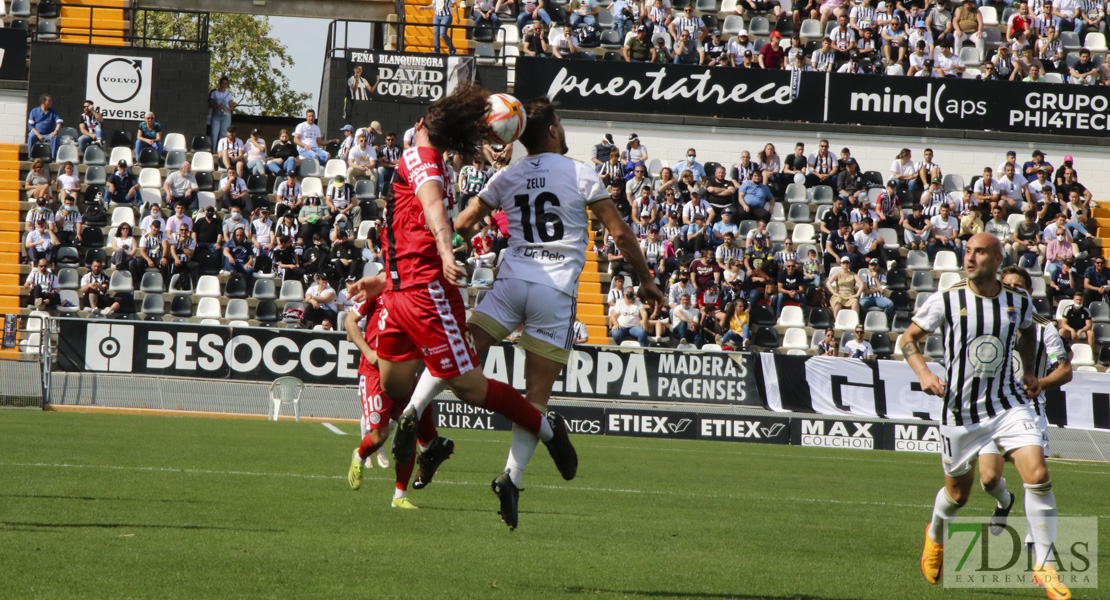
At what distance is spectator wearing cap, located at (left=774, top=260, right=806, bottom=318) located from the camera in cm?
2370

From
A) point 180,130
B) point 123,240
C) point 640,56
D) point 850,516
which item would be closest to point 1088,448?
point 850,516

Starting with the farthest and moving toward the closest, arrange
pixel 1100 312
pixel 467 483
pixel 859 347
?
pixel 1100 312, pixel 859 347, pixel 467 483

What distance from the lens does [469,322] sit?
22.4 feet

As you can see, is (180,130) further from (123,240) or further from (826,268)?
(826,268)

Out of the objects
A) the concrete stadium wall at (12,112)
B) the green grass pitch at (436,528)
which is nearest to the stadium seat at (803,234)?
the green grass pitch at (436,528)

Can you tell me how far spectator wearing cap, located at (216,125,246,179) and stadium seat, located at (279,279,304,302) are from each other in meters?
3.55

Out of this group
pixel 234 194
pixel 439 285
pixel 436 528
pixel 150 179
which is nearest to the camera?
pixel 439 285

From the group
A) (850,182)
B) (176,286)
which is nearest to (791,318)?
(850,182)

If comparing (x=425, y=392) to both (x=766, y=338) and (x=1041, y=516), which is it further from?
(x=766, y=338)

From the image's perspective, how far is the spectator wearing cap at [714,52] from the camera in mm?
28562

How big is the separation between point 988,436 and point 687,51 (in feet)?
73.9

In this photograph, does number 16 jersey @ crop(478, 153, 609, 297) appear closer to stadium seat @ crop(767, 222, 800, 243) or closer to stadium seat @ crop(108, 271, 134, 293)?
stadium seat @ crop(108, 271, 134, 293)

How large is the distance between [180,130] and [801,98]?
564 inches

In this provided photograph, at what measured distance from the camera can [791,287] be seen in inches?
940
